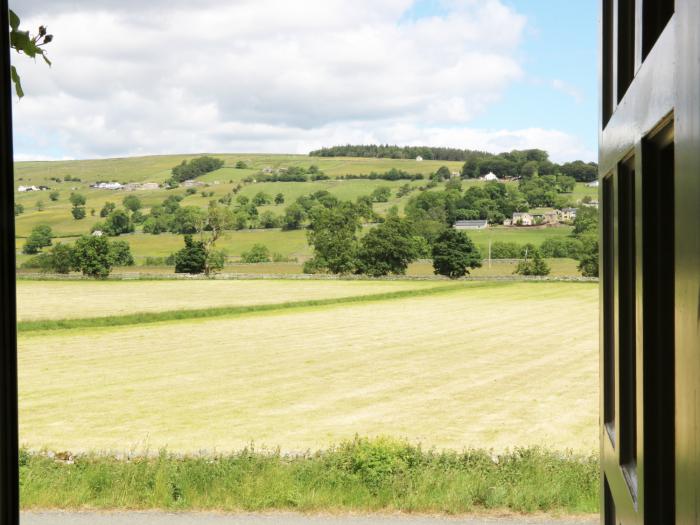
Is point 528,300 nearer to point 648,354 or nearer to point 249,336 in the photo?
point 249,336

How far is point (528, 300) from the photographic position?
1351 inches

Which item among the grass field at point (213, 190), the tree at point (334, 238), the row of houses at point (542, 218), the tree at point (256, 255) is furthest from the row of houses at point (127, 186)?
the row of houses at point (542, 218)

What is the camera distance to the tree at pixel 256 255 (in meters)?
37.8

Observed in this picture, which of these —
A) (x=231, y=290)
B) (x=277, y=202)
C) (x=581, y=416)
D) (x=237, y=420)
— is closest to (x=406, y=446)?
(x=581, y=416)

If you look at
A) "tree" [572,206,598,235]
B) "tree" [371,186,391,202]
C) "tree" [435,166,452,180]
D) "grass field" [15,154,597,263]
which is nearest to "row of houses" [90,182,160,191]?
"grass field" [15,154,597,263]

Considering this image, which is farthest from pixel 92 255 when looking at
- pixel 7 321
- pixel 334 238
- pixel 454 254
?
pixel 7 321

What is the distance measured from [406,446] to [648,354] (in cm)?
656

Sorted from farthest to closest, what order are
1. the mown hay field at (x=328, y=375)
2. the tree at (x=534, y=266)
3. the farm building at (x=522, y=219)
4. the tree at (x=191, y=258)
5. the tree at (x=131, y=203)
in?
the tree at (x=131, y=203) → the tree at (x=191, y=258) → the farm building at (x=522, y=219) → the tree at (x=534, y=266) → the mown hay field at (x=328, y=375)

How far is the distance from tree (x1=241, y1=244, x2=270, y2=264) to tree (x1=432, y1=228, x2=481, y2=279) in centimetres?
860

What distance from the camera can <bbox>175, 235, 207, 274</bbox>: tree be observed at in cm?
3722

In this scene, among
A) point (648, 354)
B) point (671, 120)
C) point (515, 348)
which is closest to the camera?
point (671, 120)

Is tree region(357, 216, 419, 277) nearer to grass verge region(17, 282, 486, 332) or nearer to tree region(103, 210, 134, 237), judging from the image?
grass verge region(17, 282, 486, 332)

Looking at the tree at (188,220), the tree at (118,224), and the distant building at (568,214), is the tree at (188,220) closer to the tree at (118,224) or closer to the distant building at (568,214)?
the tree at (118,224)

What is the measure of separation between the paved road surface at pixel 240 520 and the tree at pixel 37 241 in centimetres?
3651
